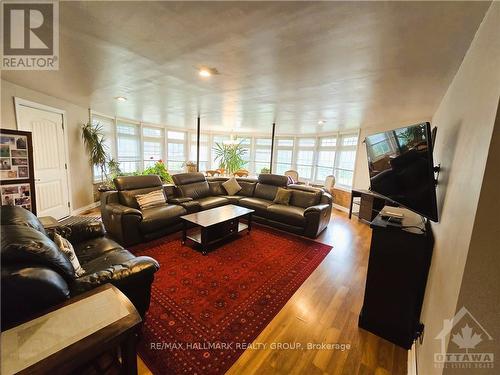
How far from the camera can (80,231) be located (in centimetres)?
231

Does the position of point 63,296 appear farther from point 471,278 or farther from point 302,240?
point 302,240

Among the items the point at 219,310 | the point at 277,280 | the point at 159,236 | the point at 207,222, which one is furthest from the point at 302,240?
the point at 159,236

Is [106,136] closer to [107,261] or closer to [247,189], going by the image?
[247,189]

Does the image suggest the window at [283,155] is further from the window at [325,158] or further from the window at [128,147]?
the window at [128,147]

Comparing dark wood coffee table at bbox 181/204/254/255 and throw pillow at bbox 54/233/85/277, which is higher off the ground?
throw pillow at bbox 54/233/85/277

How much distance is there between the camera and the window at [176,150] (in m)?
7.88

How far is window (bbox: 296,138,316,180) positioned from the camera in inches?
306

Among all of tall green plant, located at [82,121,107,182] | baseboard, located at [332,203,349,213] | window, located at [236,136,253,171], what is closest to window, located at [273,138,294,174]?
window, located at [236,136,253,171]

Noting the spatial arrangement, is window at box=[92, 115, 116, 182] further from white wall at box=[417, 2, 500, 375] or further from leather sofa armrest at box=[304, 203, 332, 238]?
white wall at box=[417, 2, 500, 375]

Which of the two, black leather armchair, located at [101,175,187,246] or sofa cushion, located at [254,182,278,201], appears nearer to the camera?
black leather armchair, located at [101,175,187,246]

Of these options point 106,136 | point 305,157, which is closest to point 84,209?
point 106,136

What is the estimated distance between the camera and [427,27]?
1.36 meters
